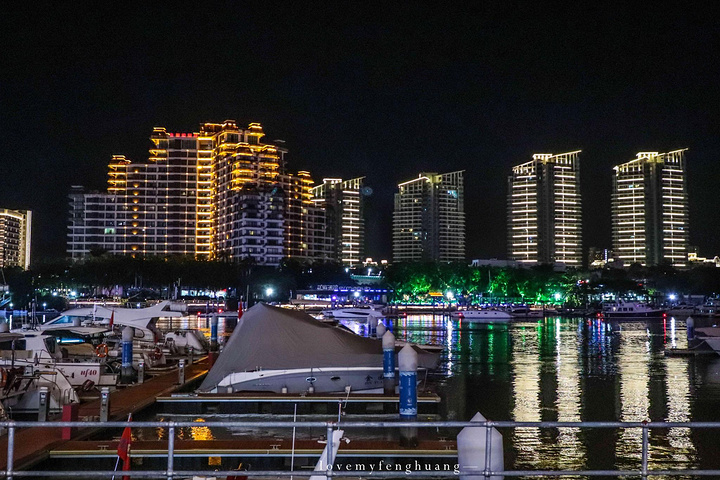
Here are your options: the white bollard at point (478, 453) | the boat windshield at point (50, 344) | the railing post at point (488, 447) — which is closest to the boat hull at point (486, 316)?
the boat windshield at point (50, 344)

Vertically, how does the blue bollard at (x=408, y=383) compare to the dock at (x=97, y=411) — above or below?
above

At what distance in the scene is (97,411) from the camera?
83.7 feet

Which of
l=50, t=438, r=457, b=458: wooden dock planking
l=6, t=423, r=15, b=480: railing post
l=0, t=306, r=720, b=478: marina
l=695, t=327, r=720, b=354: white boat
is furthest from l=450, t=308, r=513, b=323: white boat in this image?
l=6, t=423, r=15, b=480: railing post

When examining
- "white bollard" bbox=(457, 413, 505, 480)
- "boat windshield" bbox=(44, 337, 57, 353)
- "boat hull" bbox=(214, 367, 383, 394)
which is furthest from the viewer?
"boat windshield" bbox=(44, 337, 57, 353)

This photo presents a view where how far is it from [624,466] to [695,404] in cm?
1392

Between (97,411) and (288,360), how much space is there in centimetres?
692

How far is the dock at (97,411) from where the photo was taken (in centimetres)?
1830

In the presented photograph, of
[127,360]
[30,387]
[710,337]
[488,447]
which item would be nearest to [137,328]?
[127,360]

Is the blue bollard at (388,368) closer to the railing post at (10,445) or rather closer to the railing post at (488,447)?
the railing post at (488,447)

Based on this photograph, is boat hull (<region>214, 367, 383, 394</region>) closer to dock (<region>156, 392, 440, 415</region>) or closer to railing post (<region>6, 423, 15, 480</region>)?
dock (<region>156, 392, 440, 415</region>)

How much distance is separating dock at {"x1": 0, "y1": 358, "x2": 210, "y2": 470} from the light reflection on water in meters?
3.76

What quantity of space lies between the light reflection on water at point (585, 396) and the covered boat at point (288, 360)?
12.7ft

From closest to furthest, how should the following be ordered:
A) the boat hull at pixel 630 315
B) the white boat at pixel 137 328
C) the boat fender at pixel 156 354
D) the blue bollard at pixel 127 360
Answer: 1. the blue bollard at pixel 127 360
2. the boat fender at pixel 156 354
3. the white boat at pixel 137 328
4. the boat hull at pixel 630 315

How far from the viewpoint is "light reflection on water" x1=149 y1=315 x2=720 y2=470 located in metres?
23.2
